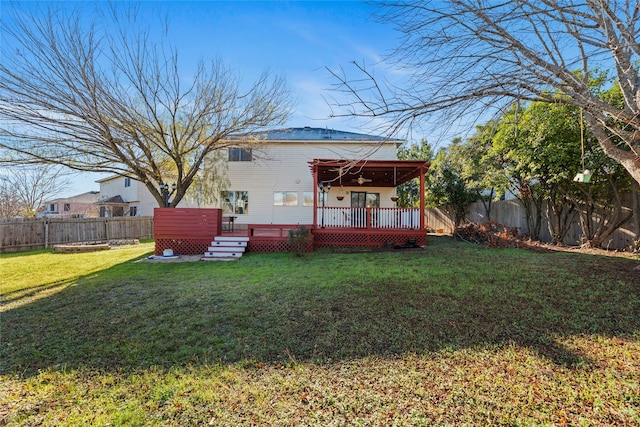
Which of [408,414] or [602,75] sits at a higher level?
[602,75]

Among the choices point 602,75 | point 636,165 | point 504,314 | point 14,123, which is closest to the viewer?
point 504,314

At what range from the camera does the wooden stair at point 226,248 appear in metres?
8.63

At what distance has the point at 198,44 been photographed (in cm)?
927

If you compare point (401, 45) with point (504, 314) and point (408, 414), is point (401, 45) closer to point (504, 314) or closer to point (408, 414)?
point (504, 314)

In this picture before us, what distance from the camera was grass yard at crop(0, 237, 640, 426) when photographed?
2.07 meters

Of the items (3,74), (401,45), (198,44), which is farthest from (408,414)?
(3,74)

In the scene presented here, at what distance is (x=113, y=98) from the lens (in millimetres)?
9422

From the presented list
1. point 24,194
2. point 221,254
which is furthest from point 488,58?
point 24,194

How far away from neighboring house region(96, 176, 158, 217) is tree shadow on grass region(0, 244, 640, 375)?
19403 millimetres

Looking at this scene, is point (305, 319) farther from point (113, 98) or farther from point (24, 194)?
point (24, 194)

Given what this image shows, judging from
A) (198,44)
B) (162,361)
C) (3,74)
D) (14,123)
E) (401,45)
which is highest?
(198,44)

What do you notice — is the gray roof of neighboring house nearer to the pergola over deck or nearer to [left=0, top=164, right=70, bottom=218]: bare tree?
the pergola over deck

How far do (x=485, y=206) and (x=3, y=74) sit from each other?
19168mm

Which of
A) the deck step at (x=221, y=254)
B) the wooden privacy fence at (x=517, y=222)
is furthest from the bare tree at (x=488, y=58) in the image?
the deck step at (x=221, y=254)
